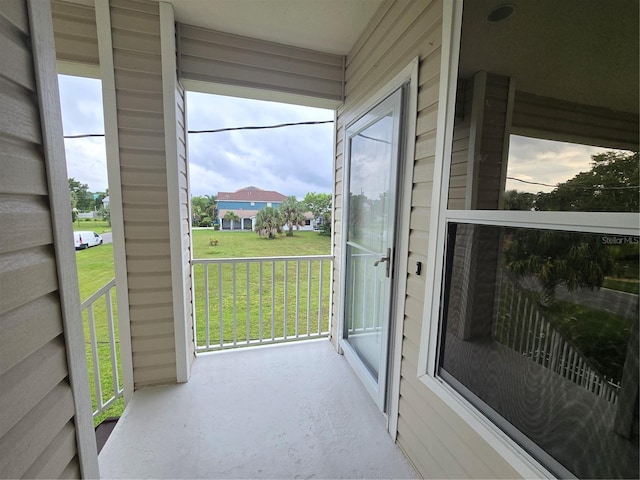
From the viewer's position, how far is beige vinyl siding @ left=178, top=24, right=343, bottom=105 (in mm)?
1954

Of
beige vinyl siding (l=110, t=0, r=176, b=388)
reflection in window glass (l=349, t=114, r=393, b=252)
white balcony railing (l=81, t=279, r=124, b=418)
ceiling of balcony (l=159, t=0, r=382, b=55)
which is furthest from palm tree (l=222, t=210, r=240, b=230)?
ceiling of balcony (l=159, t=0, r=382, b=55)

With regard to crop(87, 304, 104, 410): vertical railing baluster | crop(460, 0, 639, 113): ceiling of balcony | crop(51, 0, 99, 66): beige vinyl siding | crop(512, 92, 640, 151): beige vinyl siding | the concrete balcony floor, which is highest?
crop(51, 0, 99, 66): beige vinyl siding

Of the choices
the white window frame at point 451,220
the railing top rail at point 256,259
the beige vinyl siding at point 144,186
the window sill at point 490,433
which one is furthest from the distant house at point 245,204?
the window sill at point 490,433

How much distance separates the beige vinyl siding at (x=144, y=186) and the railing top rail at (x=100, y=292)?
189mm

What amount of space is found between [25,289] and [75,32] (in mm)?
2138

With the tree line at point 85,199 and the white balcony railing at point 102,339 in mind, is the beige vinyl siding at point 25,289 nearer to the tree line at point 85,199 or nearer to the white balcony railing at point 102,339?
the white balcony railing at point 102,339

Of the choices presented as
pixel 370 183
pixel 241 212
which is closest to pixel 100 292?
pixel 241 212

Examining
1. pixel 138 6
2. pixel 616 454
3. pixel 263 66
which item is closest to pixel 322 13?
pixel 263 66

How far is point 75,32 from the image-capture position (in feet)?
5.60

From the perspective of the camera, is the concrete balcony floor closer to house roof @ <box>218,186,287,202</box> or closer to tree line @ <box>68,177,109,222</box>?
tree line @ <box>68,177,109,222</box>

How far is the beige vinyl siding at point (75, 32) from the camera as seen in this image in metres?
1.67

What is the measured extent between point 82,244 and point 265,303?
1.88 m

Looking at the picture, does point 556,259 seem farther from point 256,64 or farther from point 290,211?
point 256,64

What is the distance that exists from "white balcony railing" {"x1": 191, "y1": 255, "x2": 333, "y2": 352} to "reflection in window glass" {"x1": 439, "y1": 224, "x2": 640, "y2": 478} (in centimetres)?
171
